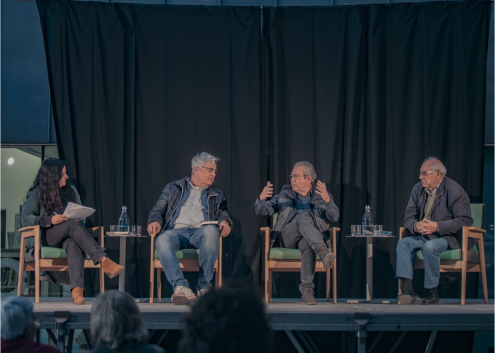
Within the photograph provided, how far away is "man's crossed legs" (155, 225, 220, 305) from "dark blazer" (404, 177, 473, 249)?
1569mm

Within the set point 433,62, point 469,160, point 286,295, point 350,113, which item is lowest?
point 286,295

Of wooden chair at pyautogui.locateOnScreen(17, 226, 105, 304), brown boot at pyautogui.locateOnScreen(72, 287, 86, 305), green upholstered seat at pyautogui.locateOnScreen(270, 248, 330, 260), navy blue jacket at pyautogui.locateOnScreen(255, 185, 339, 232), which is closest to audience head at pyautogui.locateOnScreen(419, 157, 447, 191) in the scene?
navy blue jacket at pyautogui.locateOnScreen(255, 185, 339, 232)

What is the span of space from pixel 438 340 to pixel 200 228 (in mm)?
1805

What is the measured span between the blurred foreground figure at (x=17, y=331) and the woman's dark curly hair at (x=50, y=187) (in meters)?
2.33

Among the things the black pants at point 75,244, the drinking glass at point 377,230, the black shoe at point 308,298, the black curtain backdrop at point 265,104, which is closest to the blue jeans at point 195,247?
the black pants at point 75,244

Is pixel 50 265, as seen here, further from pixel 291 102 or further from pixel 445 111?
pixel 445 111

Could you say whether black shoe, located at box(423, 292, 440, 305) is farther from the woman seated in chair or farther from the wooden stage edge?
the woman seated in chair

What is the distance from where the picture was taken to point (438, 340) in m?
3.27

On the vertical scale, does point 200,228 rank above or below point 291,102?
below

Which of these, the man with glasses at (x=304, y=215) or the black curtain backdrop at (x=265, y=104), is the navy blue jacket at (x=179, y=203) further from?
the black curtain backdrop at (x=265, y=104)

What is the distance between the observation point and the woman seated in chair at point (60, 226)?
143 inches

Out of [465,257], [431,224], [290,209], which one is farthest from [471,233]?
[290,209]

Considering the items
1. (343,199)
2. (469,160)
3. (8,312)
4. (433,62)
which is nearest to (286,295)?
(343,199)

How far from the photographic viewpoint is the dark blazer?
384cm
